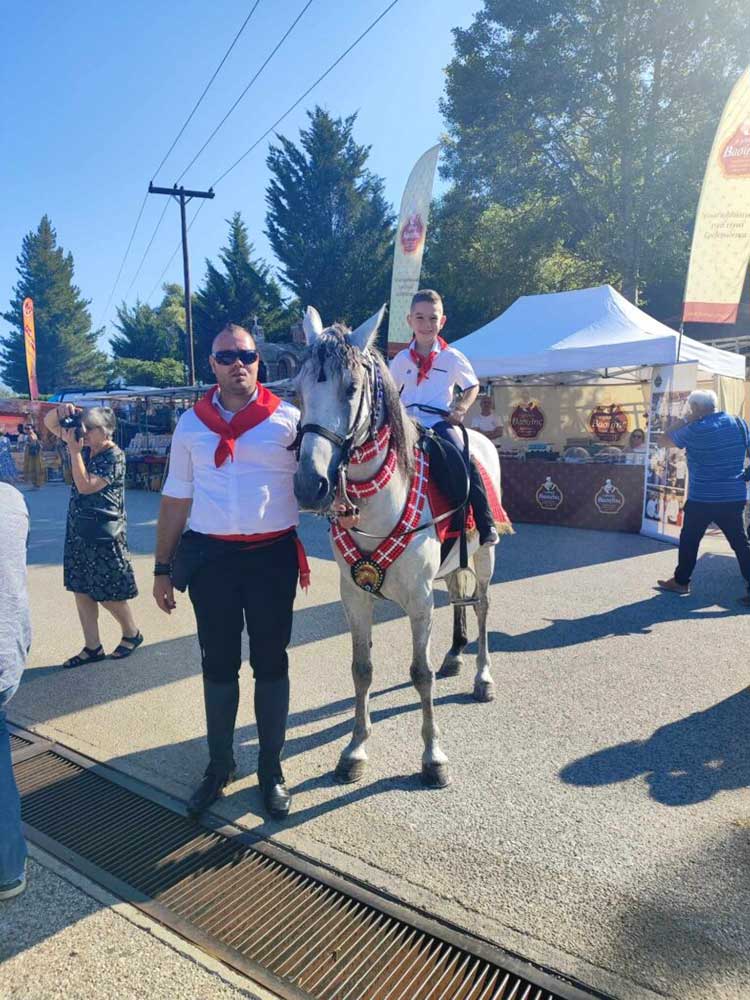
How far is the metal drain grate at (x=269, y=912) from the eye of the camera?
7.09ft

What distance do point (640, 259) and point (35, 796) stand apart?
76.2 ft

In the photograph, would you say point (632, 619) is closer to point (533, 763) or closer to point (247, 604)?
point (533, 763)

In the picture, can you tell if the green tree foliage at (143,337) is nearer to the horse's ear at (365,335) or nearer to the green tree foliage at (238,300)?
the green tree foliage at (238,300)

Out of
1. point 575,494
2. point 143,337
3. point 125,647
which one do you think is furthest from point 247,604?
point 143,337

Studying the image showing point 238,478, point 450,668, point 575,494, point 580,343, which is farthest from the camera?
point 575,494

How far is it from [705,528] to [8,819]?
6.37 meters

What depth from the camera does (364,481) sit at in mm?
2939

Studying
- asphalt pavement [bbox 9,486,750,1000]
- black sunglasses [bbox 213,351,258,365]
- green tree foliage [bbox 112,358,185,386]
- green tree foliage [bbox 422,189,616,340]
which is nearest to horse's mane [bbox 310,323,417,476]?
black sunglasses [bbox 213,351,258,365]

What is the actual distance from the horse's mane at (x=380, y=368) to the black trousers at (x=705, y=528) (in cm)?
449

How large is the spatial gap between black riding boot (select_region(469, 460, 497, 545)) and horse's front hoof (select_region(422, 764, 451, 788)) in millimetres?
1440

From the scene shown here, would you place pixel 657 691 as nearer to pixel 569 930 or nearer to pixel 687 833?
pixel 687 833

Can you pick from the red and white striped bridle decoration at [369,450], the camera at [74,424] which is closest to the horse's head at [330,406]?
the red and white striped bridle decoration at [369,450]

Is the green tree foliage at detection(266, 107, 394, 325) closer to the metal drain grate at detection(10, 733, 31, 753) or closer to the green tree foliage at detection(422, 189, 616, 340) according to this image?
the green tree foliage at detection(422, 189, 616, 340)

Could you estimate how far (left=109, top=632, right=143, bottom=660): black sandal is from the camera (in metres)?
5.18
